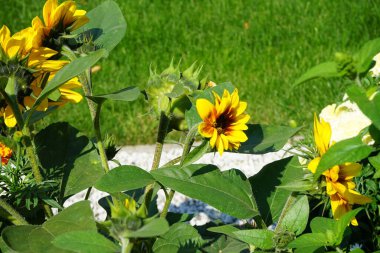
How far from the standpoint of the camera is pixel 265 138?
1354mm

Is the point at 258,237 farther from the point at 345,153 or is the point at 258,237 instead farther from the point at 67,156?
the point at 67,156

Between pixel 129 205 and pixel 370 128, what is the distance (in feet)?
1.19

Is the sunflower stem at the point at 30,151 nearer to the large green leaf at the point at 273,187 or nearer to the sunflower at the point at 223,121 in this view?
the sunflower at the point at 223,121

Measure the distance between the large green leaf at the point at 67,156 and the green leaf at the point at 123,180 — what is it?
0.66ft

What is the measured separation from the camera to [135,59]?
3.70 metres

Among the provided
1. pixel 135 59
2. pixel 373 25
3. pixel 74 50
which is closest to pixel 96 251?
pixel 74 50

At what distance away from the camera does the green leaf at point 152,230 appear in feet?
3.01

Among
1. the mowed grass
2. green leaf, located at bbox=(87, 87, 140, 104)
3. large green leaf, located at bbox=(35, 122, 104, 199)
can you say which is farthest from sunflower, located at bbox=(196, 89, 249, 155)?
the mowed grass

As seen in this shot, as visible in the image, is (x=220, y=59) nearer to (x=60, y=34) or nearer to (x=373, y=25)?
(x=373, y=25)

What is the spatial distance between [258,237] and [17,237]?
39cm

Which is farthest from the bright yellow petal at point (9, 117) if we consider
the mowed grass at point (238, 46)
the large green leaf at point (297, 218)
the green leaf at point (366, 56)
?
the mowed grass at point (238, 46)

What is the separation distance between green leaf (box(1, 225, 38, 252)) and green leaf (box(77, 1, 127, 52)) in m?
0.39

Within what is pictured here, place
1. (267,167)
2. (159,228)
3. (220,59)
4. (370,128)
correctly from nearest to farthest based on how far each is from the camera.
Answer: (159,228), (370,128), (267,167), (220,59)

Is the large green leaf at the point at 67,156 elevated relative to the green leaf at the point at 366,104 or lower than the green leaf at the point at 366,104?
lower
